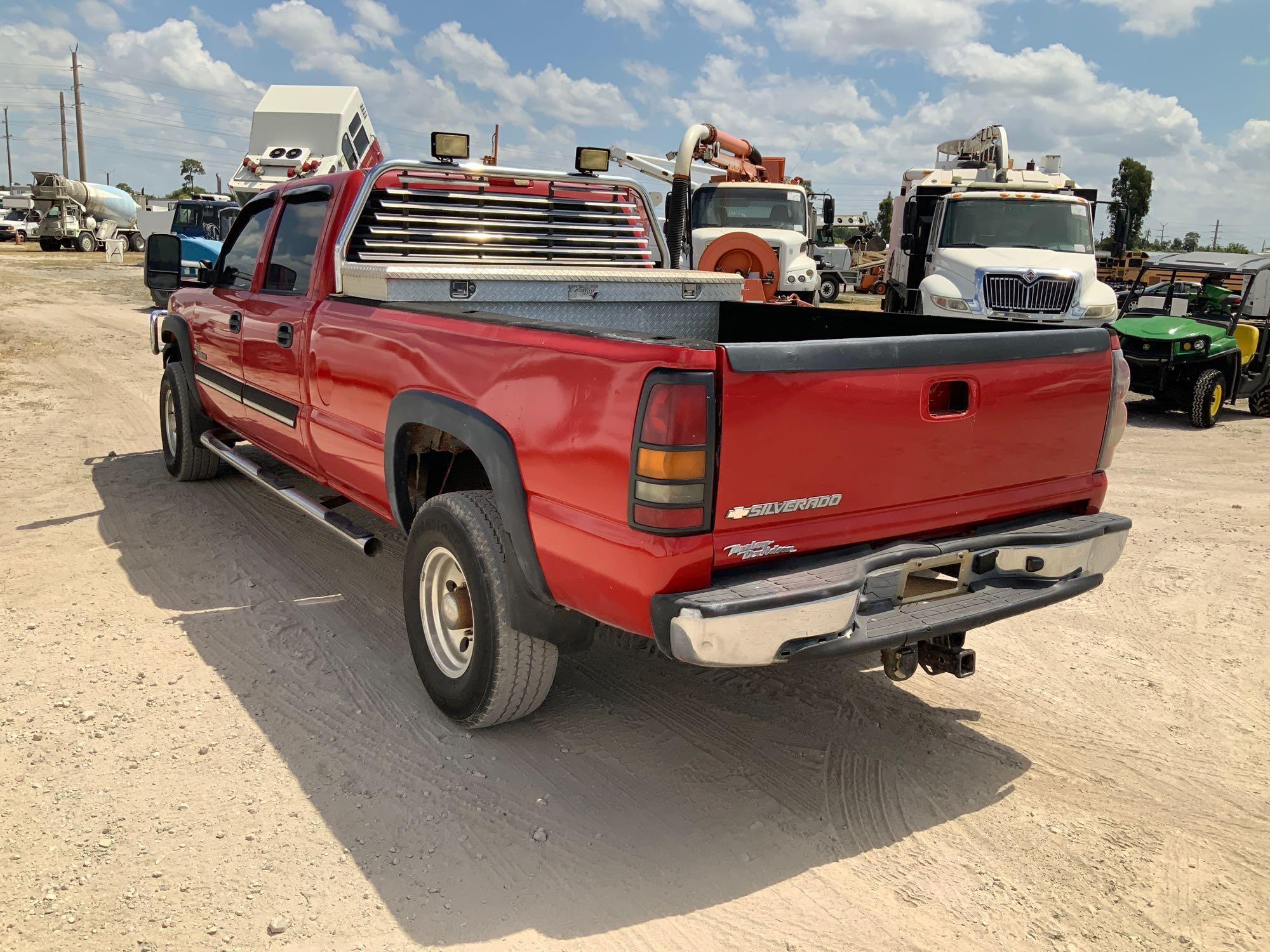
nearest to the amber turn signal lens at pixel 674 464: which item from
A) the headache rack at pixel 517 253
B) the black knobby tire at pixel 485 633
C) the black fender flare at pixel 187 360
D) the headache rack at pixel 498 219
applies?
the black knobby tire at pixel 485 633

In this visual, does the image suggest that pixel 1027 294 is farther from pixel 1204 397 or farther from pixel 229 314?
pixel 229 314

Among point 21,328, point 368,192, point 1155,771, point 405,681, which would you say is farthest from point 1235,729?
point 21,328

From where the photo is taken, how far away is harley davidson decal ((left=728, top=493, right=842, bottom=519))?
2756mm

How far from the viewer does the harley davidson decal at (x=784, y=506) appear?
2.76 m

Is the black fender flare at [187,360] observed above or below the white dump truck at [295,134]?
below

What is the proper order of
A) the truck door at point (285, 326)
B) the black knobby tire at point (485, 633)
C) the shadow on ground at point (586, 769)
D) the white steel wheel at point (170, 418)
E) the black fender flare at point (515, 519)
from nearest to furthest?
the shadow on ground at point (586, 769)
the black fender flare at point (515, 519)
the black knobby tire at point (485, 633)
the truck door at point (285, 326)
the white steel wheel at point (170, 418)

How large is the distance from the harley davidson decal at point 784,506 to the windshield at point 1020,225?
1052 centimetres

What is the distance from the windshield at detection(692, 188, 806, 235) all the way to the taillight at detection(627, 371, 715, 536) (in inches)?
543

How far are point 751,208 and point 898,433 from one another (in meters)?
13.7

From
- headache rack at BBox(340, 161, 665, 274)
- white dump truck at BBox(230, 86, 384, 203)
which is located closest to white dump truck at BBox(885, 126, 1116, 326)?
headache rack at BBox(340, 161, 665, 274)

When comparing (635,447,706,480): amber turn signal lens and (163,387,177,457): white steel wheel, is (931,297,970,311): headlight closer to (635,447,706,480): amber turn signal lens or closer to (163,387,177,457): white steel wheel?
(163,387,177,457): white steel wheel

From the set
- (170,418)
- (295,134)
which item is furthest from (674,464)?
(295,134)

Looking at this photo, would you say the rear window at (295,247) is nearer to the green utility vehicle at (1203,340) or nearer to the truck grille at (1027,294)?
the truck grille at (1027,294)

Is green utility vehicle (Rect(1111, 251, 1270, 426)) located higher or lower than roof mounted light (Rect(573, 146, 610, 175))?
lower
